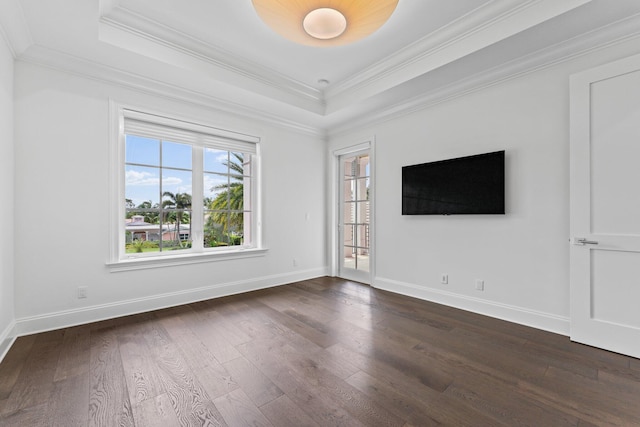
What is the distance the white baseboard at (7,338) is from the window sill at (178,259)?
0.84 m

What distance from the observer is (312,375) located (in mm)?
2012

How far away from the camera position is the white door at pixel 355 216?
15.4 ft

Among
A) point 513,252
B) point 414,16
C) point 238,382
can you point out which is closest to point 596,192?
point 513,252

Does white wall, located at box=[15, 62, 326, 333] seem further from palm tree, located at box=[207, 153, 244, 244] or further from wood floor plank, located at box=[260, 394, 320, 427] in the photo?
wood floor plank, located at box=[260, 394, 320, 427]

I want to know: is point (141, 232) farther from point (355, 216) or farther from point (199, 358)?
point (355, 216)

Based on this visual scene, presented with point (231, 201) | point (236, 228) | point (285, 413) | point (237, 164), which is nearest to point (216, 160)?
point (237, 164)

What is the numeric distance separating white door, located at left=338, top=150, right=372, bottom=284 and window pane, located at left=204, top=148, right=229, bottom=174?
2.01 metres

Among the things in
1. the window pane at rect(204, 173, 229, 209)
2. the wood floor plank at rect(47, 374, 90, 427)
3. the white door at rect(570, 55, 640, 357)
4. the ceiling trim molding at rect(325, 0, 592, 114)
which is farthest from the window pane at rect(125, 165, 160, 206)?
the white door at rect(570, 55, 640, 357)

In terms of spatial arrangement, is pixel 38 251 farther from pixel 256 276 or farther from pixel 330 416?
pixel 330 416

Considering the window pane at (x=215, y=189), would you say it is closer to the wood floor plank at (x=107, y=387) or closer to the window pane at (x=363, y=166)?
the wood floor plank at (x=107, y=387)

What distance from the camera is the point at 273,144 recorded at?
178 inches

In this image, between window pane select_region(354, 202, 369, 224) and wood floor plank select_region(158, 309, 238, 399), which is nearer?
wood floor plank select_region(158, 309, 238, 399)

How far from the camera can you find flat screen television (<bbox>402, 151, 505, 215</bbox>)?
3096 mm

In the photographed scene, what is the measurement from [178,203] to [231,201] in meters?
0.74
